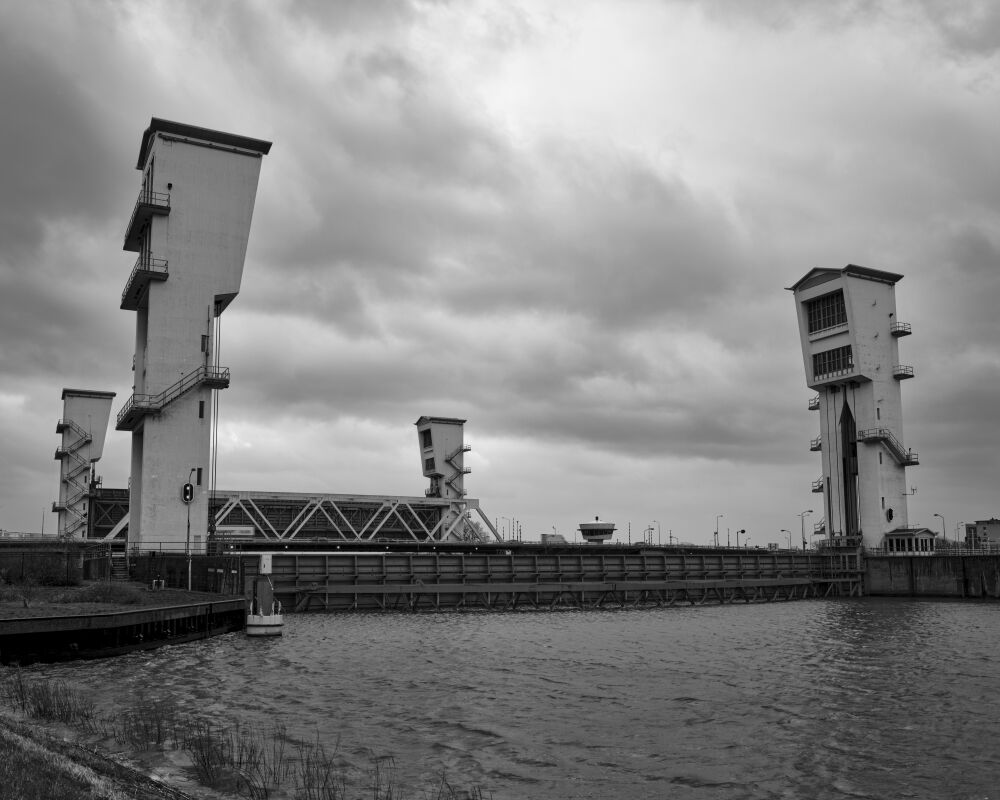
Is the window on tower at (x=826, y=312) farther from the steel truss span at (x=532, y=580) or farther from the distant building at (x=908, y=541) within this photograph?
the steel truss span at (x=532, y=580)

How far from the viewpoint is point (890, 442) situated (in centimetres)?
9019

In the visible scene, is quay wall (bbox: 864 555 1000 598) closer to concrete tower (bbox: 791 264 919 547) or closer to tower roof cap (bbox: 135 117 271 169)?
concrete tower (bbox: 791 264 919 547)

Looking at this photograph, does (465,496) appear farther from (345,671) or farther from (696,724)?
(696,724)

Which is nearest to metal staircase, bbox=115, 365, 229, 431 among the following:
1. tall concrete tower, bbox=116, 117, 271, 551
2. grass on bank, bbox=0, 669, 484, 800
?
tall concrete tower, bbox=116, 117, 271, 551

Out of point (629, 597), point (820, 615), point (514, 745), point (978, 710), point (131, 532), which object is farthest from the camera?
Result: point (629, 597)

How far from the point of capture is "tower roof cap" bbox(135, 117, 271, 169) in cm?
6397

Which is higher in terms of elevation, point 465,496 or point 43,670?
point 465,496

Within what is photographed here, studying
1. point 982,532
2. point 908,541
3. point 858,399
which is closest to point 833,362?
point 858,399

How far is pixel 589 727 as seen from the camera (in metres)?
22.9

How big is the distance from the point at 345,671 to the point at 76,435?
95.9 metres

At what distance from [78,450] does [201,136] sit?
6309 cm

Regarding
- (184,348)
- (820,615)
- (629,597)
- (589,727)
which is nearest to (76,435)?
(184,348)

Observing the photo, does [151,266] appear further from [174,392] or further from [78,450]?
[78,450]

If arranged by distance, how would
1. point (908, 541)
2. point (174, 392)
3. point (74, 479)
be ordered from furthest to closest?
1. point (74, 479)
2. point (908, 541)
3. point (174, 392)
